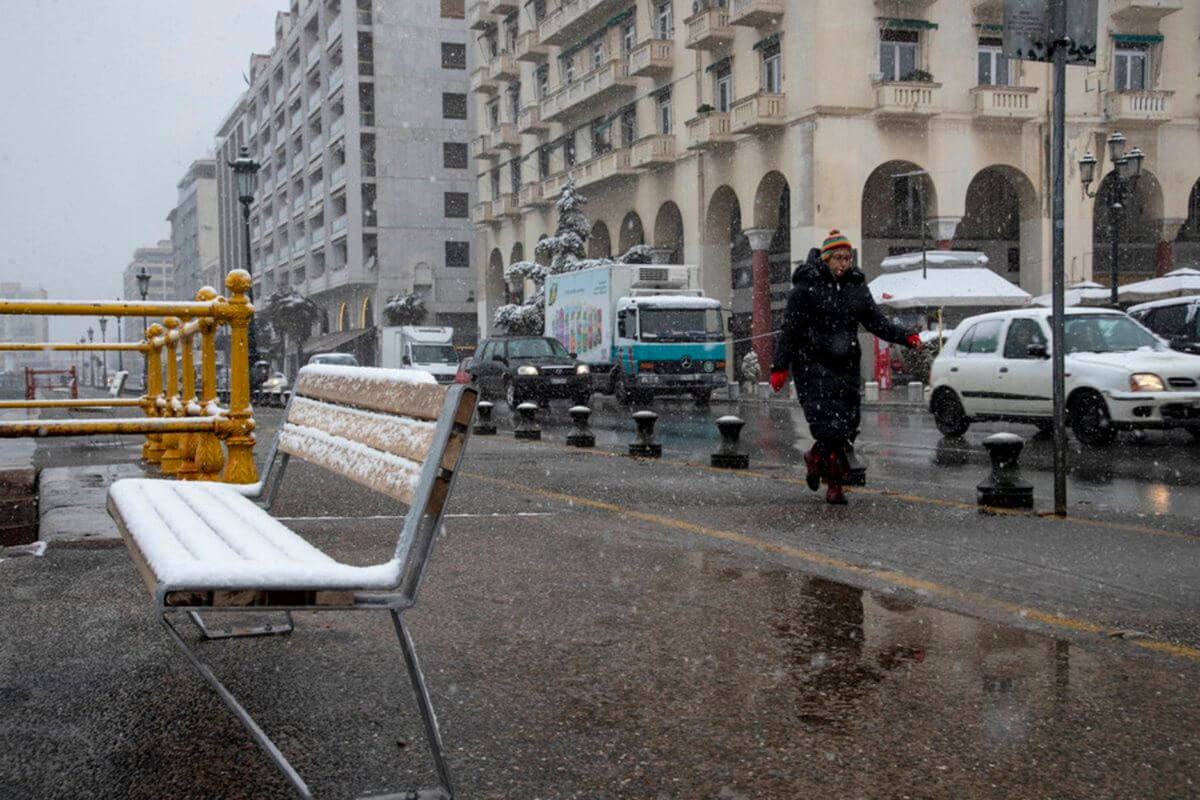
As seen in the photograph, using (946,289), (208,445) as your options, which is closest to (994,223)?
(946,289)

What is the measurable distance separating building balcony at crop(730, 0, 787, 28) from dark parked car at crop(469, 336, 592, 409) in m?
11.4

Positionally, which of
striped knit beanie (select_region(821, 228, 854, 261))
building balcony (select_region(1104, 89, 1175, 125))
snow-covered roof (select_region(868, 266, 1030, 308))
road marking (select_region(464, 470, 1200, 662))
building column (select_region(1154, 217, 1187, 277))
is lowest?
road marking (select_region(464, 470, 1200, 662))

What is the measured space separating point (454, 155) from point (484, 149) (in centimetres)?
1009

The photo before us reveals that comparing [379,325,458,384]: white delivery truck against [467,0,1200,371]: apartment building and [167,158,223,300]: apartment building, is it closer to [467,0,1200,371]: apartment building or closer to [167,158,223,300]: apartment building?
[467,0,1200,371]: apartment building

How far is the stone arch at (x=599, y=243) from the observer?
44125mm

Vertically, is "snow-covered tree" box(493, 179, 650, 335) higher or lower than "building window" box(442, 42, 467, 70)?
lower

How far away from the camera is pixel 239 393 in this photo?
6617mm

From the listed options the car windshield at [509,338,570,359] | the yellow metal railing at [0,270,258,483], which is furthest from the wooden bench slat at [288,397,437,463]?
the car windshield at [509,338,570,359]

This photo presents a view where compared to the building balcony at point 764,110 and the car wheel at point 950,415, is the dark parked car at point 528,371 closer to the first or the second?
the car wheel at point 950,415

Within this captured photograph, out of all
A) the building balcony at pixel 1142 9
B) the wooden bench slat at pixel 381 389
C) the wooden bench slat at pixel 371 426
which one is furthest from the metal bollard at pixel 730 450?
the building balcony at pixel 1142 9

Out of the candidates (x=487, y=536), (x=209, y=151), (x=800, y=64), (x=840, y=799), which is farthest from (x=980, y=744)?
(x=209, y=151)

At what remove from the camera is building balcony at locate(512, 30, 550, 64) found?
46.4m

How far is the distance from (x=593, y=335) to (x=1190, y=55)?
18.1m

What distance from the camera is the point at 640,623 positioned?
4.17 m
